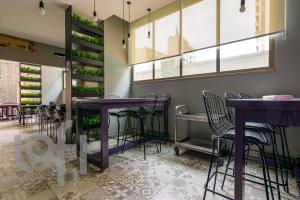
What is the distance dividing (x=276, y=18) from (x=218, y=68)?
40.5 inches

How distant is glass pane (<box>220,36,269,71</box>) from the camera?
245 cm

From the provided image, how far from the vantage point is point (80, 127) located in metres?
2.63

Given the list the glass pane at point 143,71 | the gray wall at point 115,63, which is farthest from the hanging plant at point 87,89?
the glass pane at point 143,71

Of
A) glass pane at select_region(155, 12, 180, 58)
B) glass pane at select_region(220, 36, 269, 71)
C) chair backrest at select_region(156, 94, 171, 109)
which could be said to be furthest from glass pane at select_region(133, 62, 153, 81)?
glass pane at select_region(220, 36, 269, 71)

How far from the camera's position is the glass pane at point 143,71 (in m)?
4.12

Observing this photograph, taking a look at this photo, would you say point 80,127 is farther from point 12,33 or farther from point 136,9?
point 12,33

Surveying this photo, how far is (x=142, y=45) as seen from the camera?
4.17 meters

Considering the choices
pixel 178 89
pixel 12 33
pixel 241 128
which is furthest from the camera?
pixel 12 33

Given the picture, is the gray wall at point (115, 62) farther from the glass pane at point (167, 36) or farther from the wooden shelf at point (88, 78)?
the glass pane at point (167, 36)

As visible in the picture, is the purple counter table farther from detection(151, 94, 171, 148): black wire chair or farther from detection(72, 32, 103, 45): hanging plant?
detection(72, 32, 103, 45): hanging plant

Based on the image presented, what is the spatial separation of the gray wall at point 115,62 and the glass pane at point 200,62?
1737mm

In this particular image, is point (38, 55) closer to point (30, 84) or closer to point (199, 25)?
point (30, 84)

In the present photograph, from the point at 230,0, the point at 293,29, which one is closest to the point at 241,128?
the point at 293,29

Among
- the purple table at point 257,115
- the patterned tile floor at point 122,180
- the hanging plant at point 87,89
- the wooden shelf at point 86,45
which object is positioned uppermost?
the wooden shelf at point 86,45
